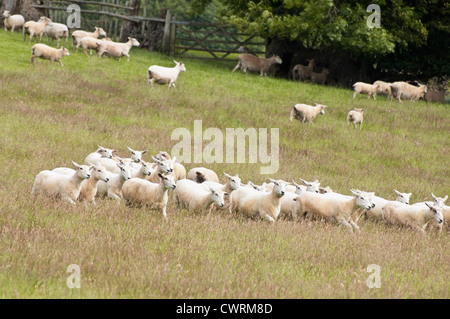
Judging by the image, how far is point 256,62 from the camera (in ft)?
107

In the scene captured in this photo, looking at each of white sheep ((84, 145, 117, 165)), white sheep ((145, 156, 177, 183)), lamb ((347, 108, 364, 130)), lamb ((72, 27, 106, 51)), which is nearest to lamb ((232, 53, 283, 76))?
lamb ((72, 27, 106, 51))

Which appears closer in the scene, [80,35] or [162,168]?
[162,168]

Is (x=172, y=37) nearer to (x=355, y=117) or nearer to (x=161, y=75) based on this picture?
(x=161, y=75)

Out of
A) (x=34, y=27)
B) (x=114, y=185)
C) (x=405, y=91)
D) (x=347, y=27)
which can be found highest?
(x=347, y=27)

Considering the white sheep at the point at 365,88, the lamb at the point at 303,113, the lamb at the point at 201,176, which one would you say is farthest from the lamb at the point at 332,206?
the white sheep at the point at 365,88

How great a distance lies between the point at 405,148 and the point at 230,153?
6.48 m

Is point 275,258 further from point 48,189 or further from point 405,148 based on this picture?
point 405,148

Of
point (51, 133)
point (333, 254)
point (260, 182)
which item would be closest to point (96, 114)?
point (51, 133)

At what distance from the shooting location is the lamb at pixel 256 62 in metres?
32.5

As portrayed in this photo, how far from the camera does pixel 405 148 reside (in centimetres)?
2134

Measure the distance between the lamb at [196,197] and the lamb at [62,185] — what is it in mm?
1918

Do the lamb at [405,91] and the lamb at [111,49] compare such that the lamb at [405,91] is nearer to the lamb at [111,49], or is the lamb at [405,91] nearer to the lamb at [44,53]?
the lamb at [111,49]

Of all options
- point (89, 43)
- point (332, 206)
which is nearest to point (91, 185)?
point (332, 206)

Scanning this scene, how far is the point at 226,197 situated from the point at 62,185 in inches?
122
